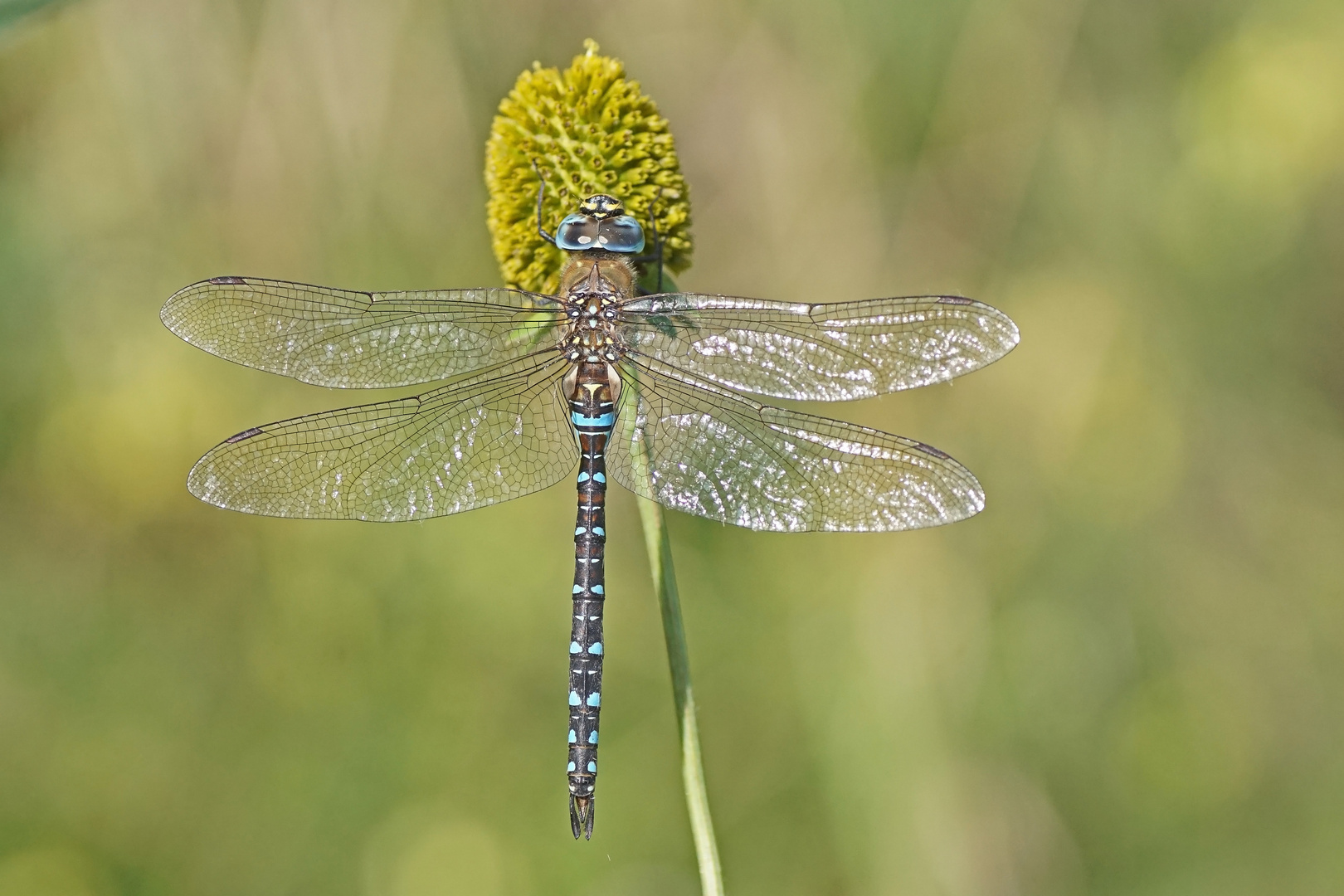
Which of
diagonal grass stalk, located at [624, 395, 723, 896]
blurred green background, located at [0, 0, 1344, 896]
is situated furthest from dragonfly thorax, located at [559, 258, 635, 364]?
blurred green background, located at [0, 0, 1344, 896]

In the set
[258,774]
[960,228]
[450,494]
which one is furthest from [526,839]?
[960,228]

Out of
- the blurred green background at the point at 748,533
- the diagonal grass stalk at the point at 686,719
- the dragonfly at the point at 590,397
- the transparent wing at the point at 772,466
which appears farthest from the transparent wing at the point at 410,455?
the blurred green background at the point at 748,533

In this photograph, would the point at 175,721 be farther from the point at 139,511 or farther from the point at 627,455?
the point at 627,455

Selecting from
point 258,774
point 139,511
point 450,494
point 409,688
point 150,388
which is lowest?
point 258,774

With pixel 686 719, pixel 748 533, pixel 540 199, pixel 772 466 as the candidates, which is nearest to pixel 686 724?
pixel 686 719

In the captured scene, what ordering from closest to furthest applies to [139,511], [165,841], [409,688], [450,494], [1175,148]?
[450,494] < [165,841] < [409,688] < [139,511] < [1175,148]
